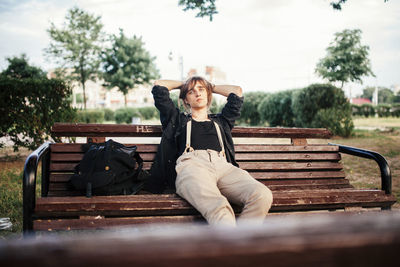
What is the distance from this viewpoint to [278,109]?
57.7ft

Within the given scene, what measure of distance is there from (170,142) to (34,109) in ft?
17.9

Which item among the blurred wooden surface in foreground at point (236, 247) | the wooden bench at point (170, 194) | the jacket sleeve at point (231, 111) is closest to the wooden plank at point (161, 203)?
the wooden bench at point (170, 194)

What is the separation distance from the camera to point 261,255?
0.50 meters

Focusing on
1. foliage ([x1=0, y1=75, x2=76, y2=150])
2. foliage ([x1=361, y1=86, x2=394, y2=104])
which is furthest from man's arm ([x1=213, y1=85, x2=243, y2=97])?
foliage ([x1=361, y1=86, x2=394, y2=104])

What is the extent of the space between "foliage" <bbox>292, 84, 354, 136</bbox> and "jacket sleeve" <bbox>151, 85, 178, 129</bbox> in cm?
1066

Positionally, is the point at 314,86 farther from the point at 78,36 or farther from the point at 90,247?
the point at 78,36

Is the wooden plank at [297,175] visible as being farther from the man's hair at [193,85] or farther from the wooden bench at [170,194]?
the man's hair at [193,85]

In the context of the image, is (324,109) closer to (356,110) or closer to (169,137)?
(169,137)

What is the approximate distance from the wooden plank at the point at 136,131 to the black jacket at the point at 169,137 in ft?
0.49

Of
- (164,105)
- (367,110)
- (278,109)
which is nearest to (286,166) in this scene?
(164,105)

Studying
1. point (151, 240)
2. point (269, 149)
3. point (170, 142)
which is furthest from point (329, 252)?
point (269, 149)

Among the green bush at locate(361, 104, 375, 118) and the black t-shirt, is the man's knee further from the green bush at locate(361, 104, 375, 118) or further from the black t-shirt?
the green bush at locate(361, 104, 375, 118)

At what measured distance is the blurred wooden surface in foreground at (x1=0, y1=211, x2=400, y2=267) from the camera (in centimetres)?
48

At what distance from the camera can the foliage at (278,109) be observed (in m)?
16.8
